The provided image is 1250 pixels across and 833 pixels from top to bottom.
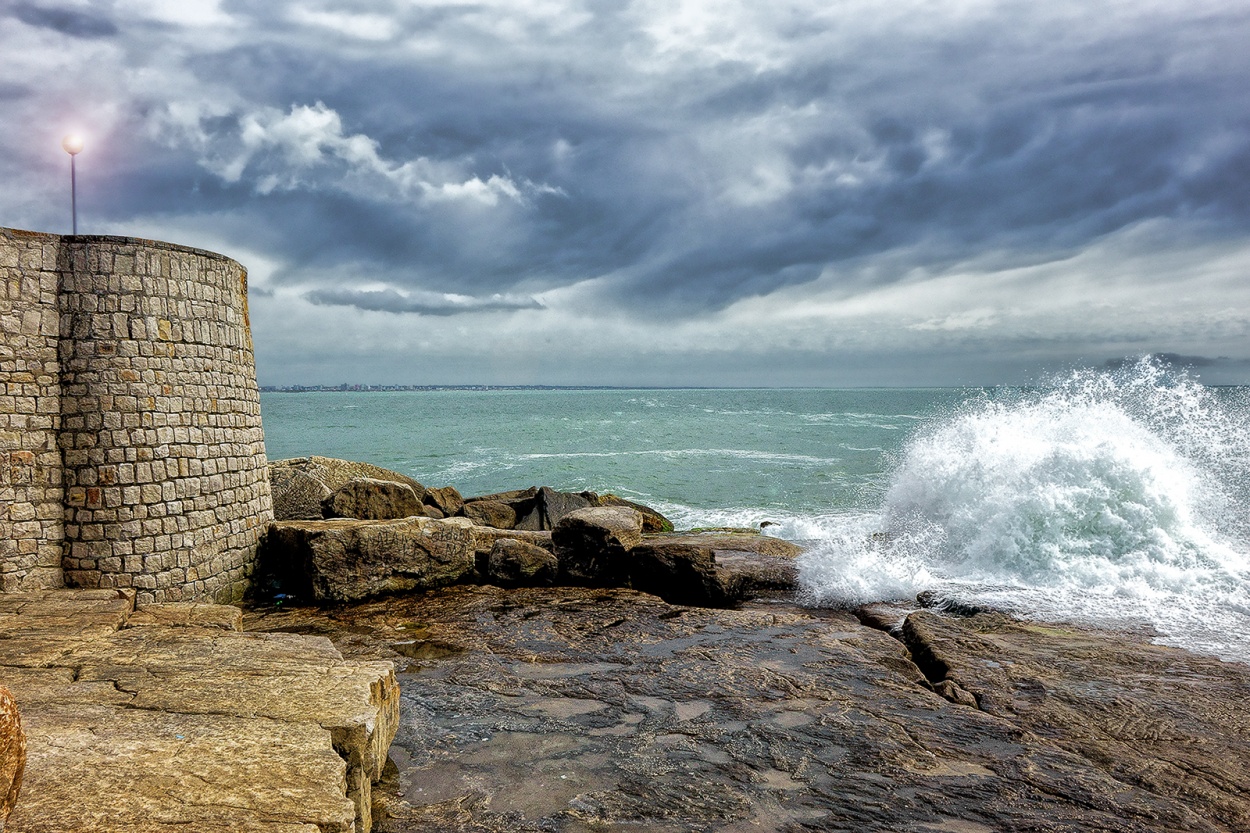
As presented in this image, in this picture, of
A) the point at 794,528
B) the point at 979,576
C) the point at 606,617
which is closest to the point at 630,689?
the point at 606,617

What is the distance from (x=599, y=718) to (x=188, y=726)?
→ 2.89 metres

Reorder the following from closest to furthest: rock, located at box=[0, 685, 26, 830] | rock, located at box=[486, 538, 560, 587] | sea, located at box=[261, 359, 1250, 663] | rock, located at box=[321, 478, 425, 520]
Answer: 1. rock, located at box=[0, 685, 26, 830]
2. sea, located at box=[261, 359, 1250, 663]
3. rock, located at box=[486, 538, 560, 587]
4. rock, located at box=[321, 478, 425, 520]

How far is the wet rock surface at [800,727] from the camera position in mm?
4434

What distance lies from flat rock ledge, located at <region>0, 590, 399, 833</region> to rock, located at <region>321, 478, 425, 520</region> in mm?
4779

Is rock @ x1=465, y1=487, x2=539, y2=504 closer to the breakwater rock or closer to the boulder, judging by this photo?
the breakwater rock

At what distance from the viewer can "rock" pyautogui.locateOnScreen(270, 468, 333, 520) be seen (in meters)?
11.7

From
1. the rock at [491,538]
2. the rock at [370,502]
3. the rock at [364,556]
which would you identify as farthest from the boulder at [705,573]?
the rock at [370,502]

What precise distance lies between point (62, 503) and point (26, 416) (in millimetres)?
997

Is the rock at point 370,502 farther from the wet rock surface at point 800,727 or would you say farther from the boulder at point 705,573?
the boulder at point 705,573

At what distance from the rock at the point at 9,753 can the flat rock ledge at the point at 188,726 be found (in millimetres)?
283

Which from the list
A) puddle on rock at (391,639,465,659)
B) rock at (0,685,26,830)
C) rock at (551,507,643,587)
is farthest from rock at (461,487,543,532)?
rock at (0,685,26,830)

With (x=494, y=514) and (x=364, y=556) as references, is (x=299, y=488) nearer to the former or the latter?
(x=364, y=556)

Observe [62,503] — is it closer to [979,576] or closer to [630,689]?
[630,689]

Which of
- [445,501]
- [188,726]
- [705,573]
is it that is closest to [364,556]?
[705,573]
